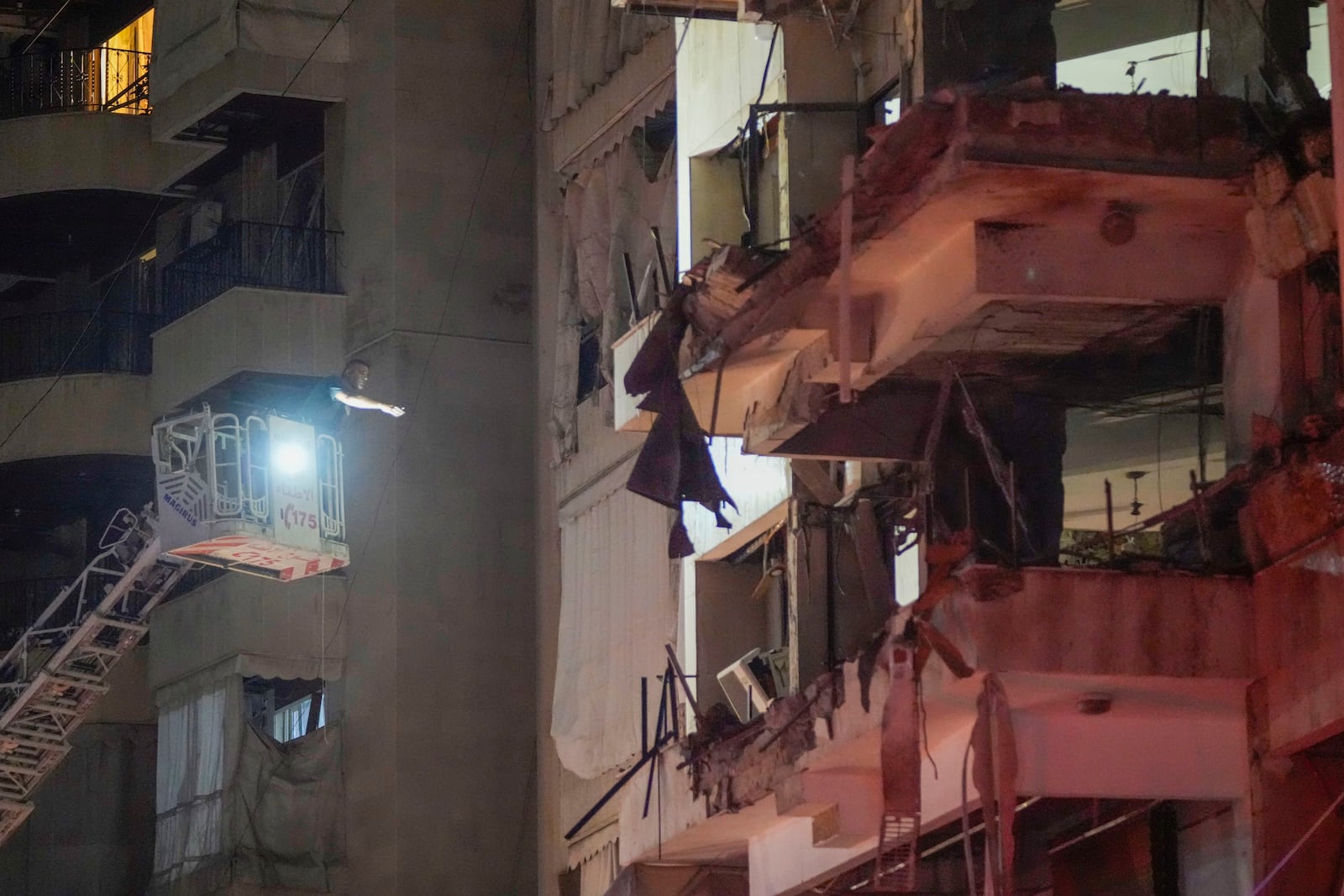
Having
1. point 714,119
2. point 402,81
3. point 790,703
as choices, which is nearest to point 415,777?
point 402,81

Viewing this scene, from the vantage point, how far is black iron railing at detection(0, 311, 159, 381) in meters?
33.0

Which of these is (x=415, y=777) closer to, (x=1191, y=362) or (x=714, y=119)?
(x=714, y=119)

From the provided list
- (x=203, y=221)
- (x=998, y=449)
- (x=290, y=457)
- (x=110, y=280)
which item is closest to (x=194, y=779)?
(x=290, y=457)

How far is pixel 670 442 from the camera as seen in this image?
46.0 feet

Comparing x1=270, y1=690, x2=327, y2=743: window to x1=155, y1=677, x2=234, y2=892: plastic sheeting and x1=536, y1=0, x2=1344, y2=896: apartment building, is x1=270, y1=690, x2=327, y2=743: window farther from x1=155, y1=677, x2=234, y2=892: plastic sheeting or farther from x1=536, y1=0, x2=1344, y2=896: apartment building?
x1=536, y1=0, x2=1344, y2=896: apartment building

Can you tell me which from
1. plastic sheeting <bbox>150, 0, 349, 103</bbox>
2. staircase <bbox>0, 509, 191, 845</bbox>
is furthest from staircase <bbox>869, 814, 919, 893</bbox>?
plastic sheeting <bbox>150, 0, 349, 103</bbox>

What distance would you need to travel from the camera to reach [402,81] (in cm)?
2916

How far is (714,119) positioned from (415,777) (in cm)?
1159

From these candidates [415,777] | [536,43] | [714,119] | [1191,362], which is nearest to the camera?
[1191,362]

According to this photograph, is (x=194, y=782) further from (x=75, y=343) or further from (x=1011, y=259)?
(x=1011, y=259)

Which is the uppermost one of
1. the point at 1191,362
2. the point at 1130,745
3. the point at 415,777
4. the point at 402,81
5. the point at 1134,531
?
the point at 402,81

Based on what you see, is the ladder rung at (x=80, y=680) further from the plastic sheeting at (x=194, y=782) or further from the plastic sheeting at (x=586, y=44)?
the plastic sheeting at (x=586, y=44)

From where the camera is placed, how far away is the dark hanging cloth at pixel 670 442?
45.6 ft

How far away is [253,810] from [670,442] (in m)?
15.0
